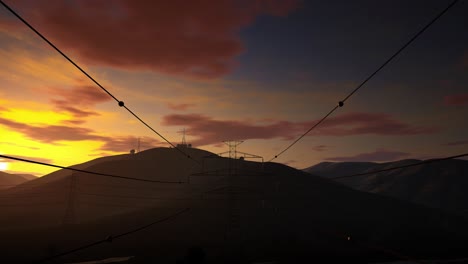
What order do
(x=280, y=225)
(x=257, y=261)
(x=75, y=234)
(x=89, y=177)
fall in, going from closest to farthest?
1. (x=257, y=261)
2. (x=75, y=234)
3. (x=280, y=225)
4. (x=89, y=177)

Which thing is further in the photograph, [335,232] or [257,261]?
[335,232]

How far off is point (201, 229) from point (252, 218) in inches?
559

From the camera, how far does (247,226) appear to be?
74938 mm

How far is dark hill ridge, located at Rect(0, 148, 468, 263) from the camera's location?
62156 mm

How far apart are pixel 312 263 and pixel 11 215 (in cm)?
10170

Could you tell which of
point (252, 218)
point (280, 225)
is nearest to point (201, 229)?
point (252, 218)

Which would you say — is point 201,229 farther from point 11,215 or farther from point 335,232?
point 11,215

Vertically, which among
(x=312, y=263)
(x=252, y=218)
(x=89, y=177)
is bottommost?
(x=312, y=263)

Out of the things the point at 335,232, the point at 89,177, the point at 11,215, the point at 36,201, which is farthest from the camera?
the point at 89,177

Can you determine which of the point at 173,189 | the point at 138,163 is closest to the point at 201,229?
the point at 173,189

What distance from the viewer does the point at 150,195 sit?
144 metres

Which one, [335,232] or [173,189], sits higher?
[173,189]

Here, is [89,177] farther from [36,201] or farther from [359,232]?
[359,232]

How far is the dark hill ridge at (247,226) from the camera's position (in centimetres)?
6216
